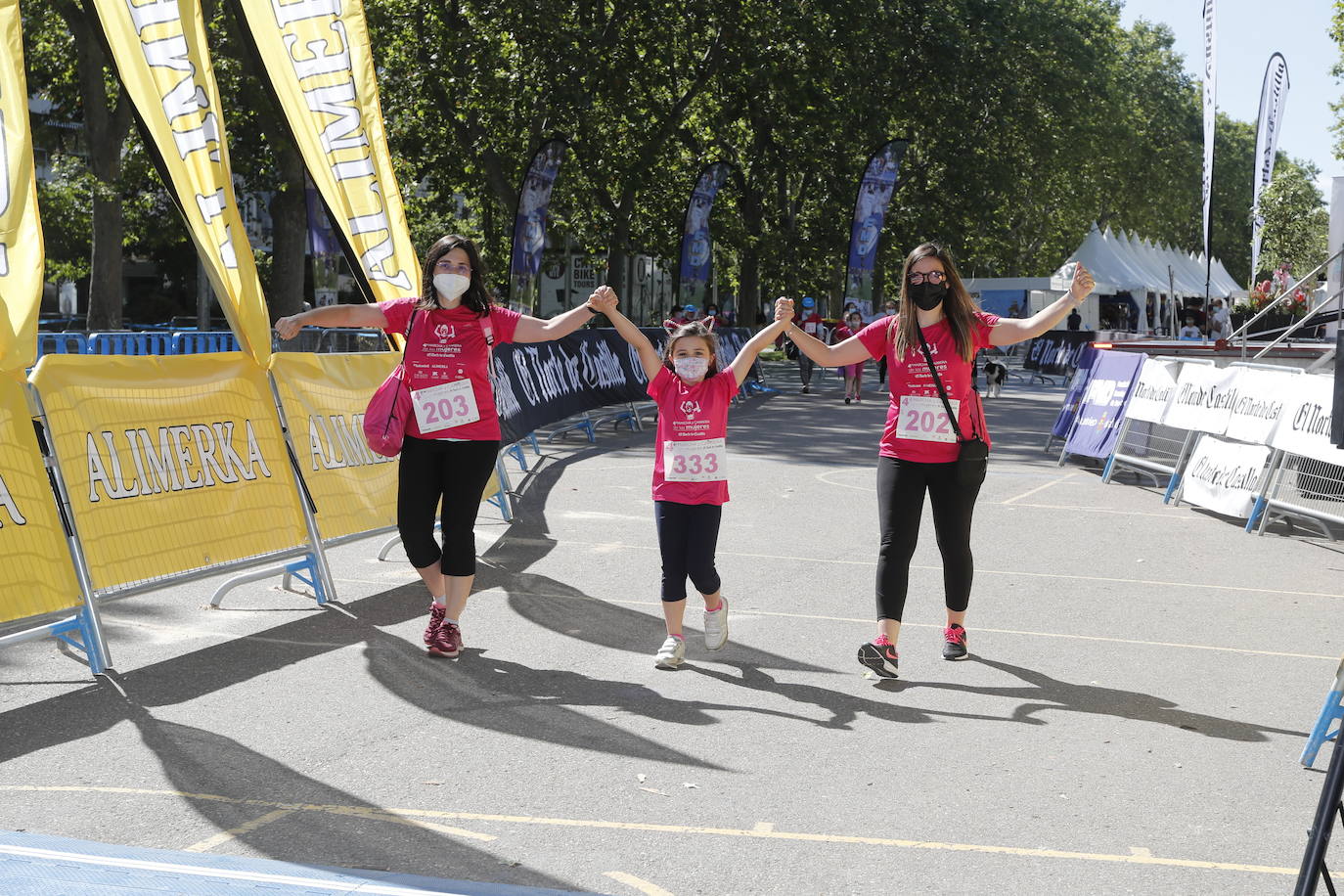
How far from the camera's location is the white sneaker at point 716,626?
6.97 m

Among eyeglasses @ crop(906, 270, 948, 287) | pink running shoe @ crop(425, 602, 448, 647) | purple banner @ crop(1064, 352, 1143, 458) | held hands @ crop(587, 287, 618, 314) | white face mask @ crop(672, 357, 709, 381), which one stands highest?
eyeglasses @ crop(906, 270, 948, 287)

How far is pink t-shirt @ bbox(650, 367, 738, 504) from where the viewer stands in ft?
22.1

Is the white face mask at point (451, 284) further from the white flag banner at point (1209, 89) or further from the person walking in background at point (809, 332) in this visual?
the white flag banner at point (1209, 89)

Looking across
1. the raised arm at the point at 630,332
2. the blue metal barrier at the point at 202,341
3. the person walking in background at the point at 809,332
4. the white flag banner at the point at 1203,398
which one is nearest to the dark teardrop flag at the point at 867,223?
the person walking in background at the point at 809,332

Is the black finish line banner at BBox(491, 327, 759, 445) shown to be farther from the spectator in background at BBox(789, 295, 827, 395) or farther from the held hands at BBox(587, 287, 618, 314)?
the held hands at BBox(587, 287, 618, 314)

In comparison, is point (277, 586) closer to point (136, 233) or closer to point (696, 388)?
point (696, 388)

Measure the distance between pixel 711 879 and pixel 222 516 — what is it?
13.6 ft

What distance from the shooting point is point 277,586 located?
859 cm

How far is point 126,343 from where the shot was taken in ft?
46.3

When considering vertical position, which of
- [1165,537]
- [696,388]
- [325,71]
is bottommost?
[1165,537]

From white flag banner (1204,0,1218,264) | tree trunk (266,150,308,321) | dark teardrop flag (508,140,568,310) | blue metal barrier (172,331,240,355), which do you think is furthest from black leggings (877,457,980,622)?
white flag banner (1204,0,1218,264)

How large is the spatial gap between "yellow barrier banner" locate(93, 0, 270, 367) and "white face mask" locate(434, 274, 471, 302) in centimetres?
150

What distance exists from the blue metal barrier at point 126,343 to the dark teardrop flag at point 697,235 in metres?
21.2

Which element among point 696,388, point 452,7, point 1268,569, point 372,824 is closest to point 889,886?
point 372,824
